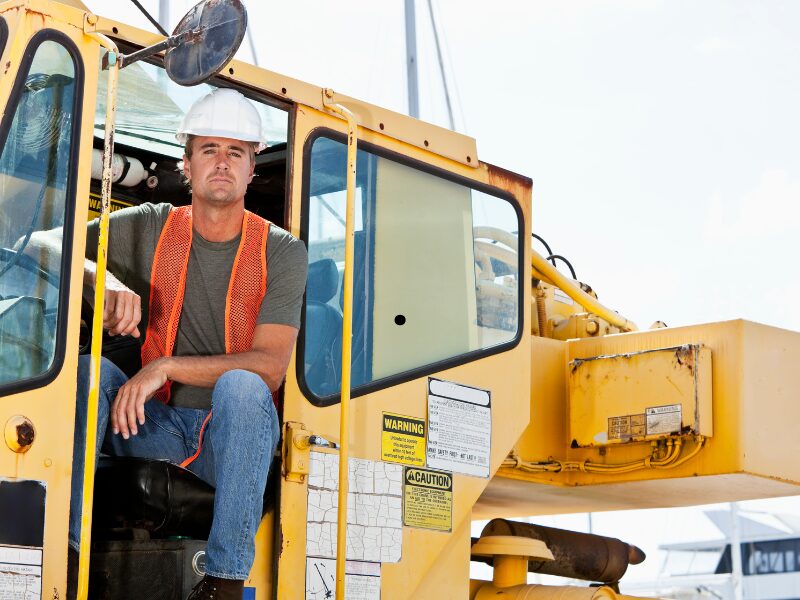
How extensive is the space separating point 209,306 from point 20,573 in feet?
3.60

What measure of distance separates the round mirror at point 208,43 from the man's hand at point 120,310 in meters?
0.63

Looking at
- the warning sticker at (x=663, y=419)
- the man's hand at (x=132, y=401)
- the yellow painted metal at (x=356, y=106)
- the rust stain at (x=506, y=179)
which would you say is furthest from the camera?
the warning sticker at (x=663, y=419)

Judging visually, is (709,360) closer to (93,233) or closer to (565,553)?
(565,553)

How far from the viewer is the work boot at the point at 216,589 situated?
3504 millimetres

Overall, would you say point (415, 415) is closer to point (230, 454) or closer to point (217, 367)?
point (217, 367)

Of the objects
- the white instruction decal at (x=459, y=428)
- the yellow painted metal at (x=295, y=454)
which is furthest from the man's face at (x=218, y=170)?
the white instruction decal at (x=459, y=428)

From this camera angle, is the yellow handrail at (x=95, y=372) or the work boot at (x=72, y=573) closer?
the yellow handrail at (x=95, y=372)

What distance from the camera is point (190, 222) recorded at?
4113mm

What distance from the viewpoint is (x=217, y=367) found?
3.81m

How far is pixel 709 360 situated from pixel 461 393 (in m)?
1.15

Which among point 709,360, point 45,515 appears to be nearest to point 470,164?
point 709,360

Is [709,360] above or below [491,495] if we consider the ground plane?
above

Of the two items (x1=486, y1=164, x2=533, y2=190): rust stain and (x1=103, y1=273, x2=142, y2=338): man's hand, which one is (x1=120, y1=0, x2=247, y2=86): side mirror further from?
(x1=486, y1=164, x2=533, y2=190): rust stain

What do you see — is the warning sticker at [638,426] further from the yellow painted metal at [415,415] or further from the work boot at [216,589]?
the work boot at [216,589]
